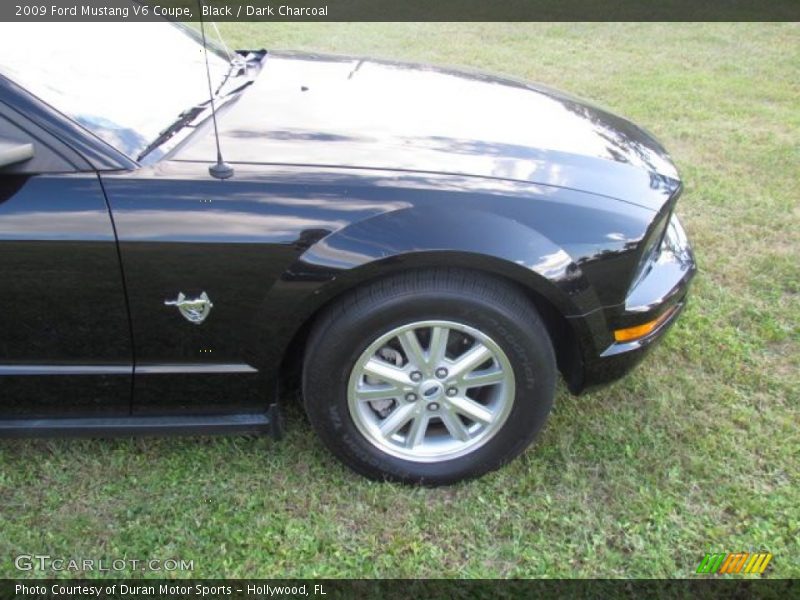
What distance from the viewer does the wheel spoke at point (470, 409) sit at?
240cm

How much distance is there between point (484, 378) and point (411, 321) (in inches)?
13.3

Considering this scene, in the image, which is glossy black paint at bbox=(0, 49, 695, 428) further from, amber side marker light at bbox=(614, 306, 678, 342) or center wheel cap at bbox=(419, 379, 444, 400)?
center wheel cap at bbox=(419, 379, 444, 400)

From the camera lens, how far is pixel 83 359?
223 cm

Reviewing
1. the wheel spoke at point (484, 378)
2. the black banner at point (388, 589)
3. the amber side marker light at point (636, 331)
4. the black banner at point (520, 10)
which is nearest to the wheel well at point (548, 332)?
the amber side marker light at point (636, 331)

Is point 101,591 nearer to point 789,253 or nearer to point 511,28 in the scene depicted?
point 789,253

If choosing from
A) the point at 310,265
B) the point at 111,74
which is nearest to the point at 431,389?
the point at 310,265

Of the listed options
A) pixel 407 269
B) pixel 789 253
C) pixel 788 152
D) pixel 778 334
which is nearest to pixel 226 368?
pixel 407 269

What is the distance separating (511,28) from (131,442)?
29.4ft

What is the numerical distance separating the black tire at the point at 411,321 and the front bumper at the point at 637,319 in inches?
5.9

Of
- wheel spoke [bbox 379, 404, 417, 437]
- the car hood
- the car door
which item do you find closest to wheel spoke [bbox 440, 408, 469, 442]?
wheel spoke [bbox 379, 404, 417, 437]

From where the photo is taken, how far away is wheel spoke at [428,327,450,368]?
2254mm

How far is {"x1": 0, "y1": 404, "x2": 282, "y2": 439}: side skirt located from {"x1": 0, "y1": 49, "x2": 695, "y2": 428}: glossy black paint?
0.03 meters

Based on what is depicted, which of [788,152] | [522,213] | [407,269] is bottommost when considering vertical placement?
[788,152]

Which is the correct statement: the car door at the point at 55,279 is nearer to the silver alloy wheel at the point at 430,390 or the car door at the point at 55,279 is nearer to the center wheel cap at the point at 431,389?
the silver alloy wheel at the point at 430,390
